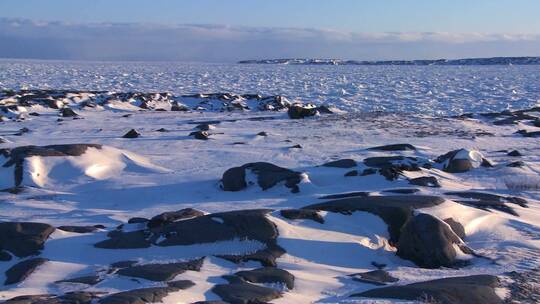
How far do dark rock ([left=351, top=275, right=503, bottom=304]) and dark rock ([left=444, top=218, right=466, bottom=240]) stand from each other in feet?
3.93

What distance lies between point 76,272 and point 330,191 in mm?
3297

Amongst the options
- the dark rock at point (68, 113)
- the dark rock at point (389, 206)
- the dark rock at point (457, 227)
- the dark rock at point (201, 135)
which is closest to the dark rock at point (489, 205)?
the dark rock at point (389, 206)

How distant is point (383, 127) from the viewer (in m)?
13.2

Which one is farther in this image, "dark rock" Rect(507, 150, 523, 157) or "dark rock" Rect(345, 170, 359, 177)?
"dark rock" Rect(507, 150, 523, 157)

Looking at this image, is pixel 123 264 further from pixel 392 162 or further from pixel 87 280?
pixel 392 162

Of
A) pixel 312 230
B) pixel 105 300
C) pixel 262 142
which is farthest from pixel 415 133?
pixel 105 300

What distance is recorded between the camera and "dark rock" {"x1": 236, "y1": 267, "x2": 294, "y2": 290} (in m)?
4.52

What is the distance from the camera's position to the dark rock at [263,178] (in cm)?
748

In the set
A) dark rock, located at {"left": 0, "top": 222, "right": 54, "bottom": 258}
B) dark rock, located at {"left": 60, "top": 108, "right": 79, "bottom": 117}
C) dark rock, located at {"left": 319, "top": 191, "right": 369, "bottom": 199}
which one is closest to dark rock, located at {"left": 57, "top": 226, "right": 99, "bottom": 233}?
dark rock, located at {"left": 0, "top": 222, "right": 54, "bottom": 258}

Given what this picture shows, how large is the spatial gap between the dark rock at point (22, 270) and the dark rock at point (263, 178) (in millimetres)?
2914

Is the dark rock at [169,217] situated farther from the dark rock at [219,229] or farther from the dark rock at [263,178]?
the dark rock at [263,178]

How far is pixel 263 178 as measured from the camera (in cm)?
757

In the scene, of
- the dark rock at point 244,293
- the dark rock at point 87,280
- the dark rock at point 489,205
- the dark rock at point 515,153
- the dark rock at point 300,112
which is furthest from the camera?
the dark rock at point 300,112

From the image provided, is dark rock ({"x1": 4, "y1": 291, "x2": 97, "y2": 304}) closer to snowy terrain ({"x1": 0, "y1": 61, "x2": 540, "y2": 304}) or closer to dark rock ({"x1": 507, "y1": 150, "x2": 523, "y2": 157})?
snowy terrain ({"x1": 0, "y1": 61, "x2": 540, "y2": 304})
